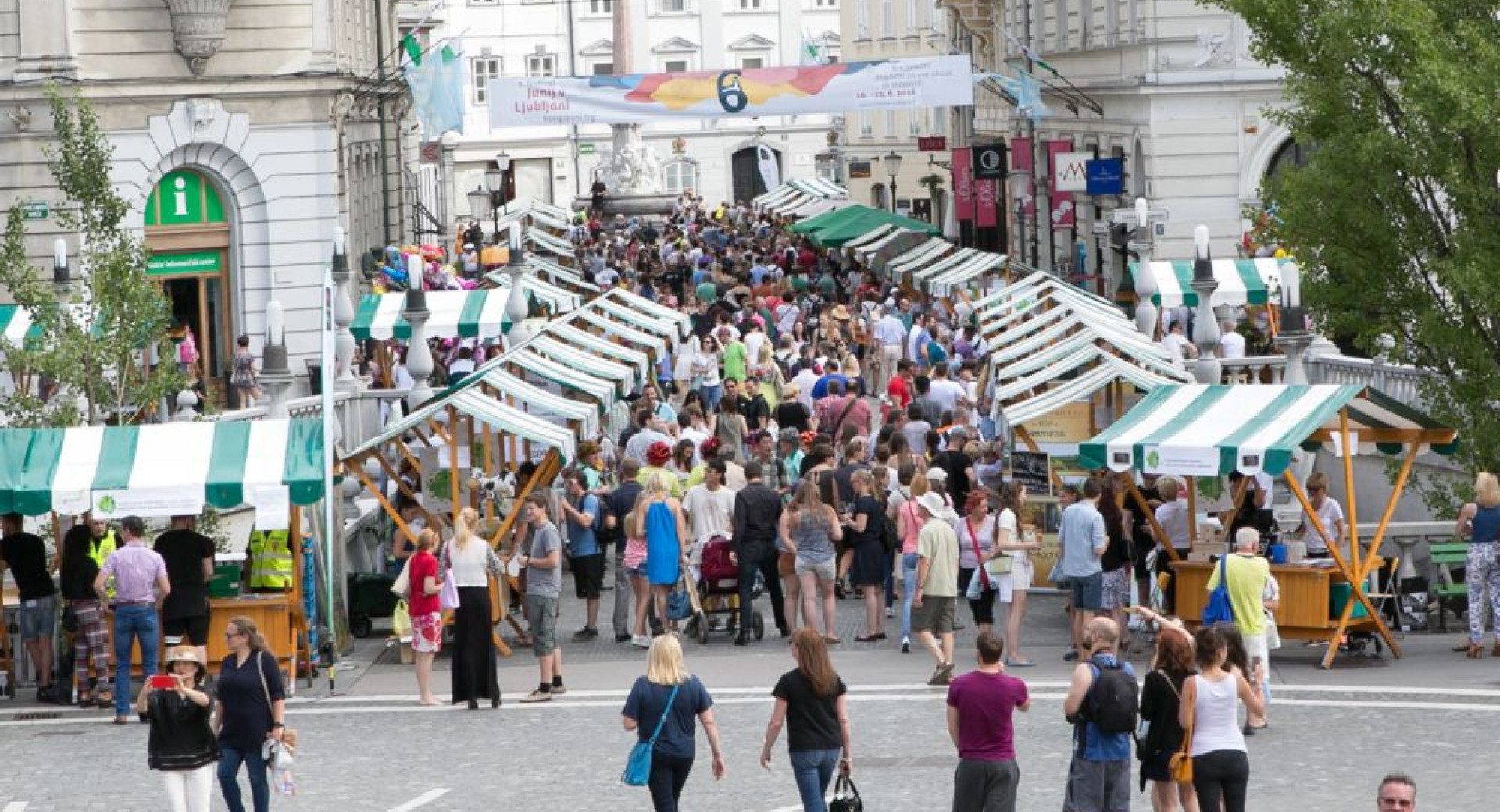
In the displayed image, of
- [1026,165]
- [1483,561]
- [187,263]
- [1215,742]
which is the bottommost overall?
[1215,742]

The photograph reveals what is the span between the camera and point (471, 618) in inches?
778

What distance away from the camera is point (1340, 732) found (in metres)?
18.2

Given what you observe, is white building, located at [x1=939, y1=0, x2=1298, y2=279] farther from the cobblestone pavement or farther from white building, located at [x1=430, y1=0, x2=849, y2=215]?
white building, located at [x1=430, y1=0, x2=849, y2=215]

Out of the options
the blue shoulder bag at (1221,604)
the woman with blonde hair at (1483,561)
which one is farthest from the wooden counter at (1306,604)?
the blue shoulder bag at (1221,604)

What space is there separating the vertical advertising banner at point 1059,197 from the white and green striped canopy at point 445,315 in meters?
14.5

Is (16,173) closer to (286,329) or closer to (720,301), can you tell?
(286,329)

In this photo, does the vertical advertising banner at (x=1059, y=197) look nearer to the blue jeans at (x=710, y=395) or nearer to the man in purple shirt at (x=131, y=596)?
the blue jeans at (x=710, y=395)

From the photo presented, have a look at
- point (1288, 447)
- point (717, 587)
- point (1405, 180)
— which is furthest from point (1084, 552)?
point (1405, 180)

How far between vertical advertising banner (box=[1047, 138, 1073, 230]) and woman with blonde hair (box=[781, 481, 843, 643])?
1065 inches

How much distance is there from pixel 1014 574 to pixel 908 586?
1.25 m

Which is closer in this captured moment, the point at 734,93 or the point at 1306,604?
the point at 1306,604

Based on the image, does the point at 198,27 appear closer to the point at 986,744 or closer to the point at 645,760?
the point at 645,760

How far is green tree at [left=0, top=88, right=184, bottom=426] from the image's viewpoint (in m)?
24.4

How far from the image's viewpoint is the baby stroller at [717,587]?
23.0 meters
